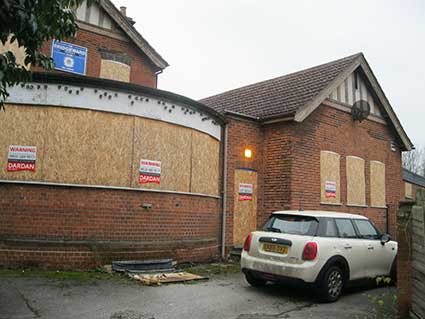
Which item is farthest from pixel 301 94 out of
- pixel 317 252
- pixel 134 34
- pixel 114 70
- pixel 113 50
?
pixel 317 252

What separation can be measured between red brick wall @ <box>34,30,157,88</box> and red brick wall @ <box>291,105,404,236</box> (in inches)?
253

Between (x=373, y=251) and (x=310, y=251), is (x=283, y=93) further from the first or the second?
(x=310, y=251)

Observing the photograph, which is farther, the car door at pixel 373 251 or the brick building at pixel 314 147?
the brick building at pixel 314 147

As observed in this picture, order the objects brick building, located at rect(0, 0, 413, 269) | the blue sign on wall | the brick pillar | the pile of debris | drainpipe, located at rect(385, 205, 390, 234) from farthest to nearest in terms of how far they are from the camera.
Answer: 1. drainpipe, located at rect(385, 205, 390, 234)
2. the blue sign on wall
3. brick building, located at rect(0, 0, 413, 269)
4. the pile of debris
5. the brick pillar

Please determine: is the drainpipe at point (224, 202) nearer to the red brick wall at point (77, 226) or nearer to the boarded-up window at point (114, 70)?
the red brick wall at point (77, 226)

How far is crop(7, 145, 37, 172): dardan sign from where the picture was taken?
9.46m

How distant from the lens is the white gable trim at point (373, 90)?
13253mm

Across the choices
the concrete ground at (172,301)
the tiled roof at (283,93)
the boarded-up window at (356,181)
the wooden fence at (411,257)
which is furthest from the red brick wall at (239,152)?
the wooden fence at (411,257)

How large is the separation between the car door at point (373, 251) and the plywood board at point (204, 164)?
446cm

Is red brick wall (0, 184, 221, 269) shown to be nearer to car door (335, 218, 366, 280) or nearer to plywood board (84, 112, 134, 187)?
plywood board (84, 112, 134, 187)

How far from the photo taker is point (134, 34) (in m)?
15.4

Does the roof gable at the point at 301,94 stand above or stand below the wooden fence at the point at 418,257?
above

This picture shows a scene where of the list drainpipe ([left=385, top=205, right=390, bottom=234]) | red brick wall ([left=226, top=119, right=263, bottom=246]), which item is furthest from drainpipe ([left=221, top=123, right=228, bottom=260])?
drainpipe ([left=385, top=205, right=390, bottom=234])

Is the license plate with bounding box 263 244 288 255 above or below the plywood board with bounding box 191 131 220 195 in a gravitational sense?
below
